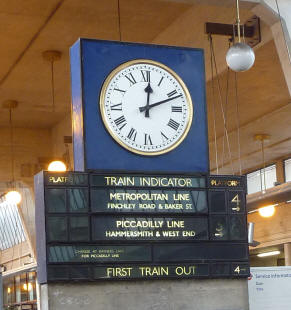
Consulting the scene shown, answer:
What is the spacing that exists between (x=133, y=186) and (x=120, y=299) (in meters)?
0.78

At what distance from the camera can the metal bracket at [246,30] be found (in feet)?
34.8

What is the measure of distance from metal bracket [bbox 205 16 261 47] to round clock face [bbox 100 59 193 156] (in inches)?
178

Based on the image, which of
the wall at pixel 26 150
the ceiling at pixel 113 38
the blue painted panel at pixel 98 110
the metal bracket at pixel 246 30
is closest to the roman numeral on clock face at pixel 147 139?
the blue painted panel at pixel 98 110

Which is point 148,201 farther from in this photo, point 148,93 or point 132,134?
point 148,93

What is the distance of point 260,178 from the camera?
72.6ft

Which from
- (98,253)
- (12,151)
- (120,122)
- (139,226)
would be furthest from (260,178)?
(98,253)

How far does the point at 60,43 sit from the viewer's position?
41.8 feet

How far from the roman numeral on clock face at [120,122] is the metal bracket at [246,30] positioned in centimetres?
483

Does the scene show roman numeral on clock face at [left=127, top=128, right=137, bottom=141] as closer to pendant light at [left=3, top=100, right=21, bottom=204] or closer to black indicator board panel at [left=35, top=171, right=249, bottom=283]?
black indicator board panel at [left=35, top=171, right=249, bottom=283]

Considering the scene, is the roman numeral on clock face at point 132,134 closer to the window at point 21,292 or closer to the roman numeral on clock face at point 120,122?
the roman numeral on clock face at point 120,122

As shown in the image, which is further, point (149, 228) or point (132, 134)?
point (132, 134)

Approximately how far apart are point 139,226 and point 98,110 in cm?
87

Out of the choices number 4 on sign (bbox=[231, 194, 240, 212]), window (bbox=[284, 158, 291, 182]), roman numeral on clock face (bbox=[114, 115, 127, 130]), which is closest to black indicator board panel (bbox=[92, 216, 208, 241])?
number 4 on sign (bbox=[231, 194, 240, 212])

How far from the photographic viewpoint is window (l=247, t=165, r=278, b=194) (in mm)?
21609
